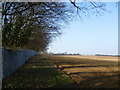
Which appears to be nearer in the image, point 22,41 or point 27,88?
point 27,88

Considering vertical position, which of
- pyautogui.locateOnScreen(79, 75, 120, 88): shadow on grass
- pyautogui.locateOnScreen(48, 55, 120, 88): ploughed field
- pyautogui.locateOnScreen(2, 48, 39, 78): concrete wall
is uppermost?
pyautogui.locateOnScreen(2, 48, 39, 78): concrete wall

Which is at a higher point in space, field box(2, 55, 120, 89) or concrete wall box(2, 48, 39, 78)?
concrete wall box(2, 48, 39, 78)

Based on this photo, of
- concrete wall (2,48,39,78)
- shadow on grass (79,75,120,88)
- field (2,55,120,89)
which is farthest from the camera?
concrete wall (2,48,39,78)

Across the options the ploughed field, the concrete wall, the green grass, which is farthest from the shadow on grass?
the concrete wall

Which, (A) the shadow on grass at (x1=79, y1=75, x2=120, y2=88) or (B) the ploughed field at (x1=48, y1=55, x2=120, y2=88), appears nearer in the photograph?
(A) the shadow on grass at (x1=79, y1=75, x2=120, y2=88)

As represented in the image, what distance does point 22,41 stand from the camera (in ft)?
69.0

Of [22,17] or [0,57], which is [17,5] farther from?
[0,57]

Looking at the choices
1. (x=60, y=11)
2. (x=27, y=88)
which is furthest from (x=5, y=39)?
(x=27, y=88)

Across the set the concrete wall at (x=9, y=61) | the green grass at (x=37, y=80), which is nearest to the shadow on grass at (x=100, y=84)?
the green grass at (x=37, y=80)

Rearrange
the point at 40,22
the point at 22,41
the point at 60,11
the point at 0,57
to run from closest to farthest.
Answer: the point at 0,57
the point at 60,11
the point at 40,22
the point at 22,41

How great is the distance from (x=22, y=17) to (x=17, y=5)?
2.57 metres

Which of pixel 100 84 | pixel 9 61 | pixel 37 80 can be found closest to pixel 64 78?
A: pixel 37 80

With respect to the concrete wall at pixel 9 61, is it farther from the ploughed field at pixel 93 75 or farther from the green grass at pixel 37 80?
the ploughed field at pixel 93 75

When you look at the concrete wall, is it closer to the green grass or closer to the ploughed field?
the green grass
